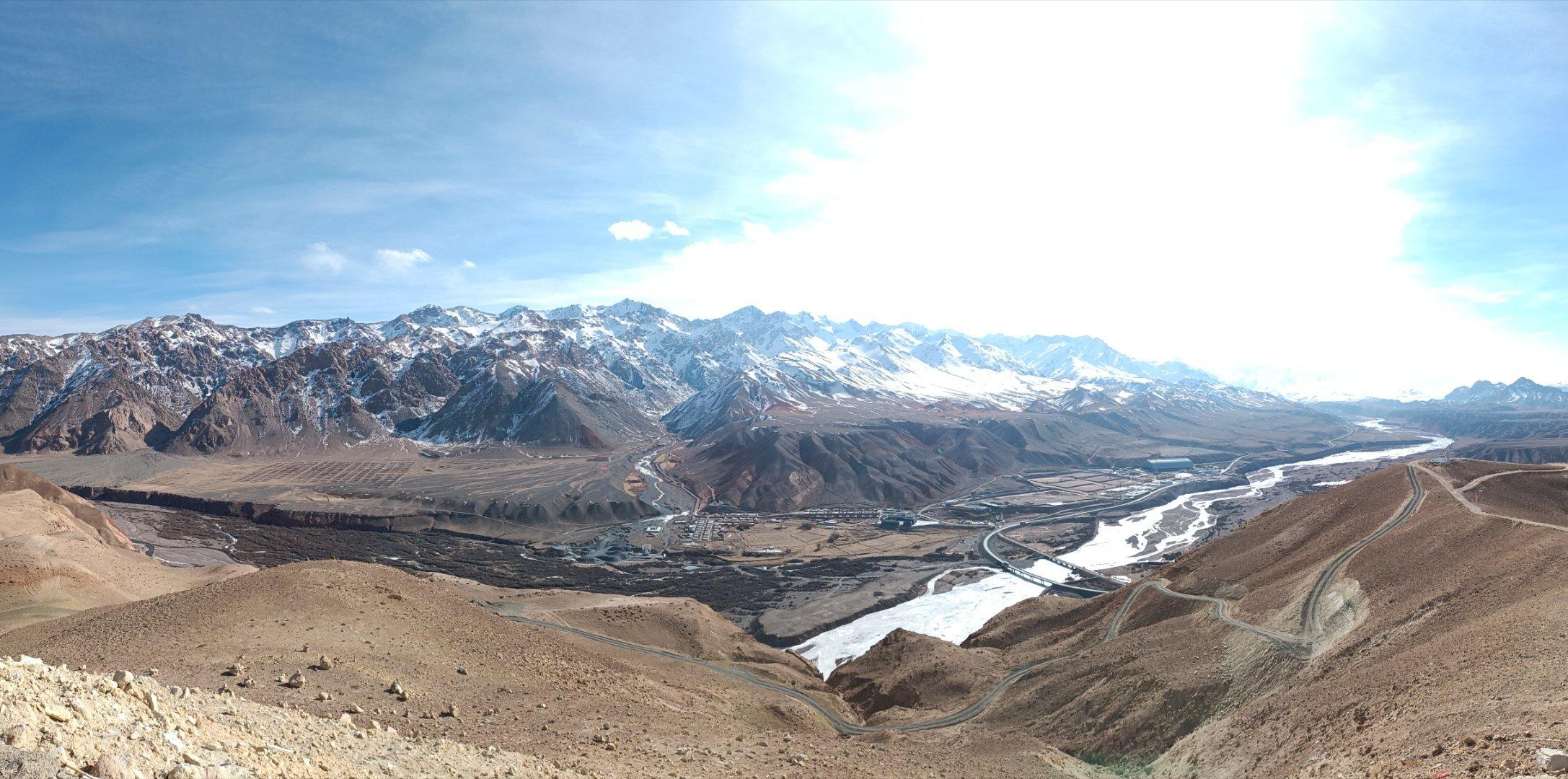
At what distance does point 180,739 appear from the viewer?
15.8 m

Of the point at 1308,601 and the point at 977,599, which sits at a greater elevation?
the point at 1308,601

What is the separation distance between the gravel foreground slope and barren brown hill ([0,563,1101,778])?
3.59 meters

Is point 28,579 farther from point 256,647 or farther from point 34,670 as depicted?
point 34,670

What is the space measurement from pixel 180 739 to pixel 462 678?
752 inches

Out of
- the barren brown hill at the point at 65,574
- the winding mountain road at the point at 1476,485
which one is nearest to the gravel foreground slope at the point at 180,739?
the barren brown hill at the point at 65,574

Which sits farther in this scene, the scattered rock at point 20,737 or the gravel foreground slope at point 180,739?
the gravel foreground slope at point 180,739

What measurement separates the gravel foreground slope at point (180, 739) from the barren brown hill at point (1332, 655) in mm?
31678

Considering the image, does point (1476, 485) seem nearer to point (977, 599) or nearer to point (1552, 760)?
point (1552, 760)

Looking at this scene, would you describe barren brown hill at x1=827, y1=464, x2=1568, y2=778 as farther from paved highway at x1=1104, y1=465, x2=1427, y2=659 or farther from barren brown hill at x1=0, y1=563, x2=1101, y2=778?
barren brown hill at x1=0, y1=563, x2=1101, y2=778

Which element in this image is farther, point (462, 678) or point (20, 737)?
point (462, 678)

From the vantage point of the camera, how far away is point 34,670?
16.4 m

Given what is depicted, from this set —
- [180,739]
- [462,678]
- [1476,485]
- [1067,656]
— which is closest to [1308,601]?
[1067,656]

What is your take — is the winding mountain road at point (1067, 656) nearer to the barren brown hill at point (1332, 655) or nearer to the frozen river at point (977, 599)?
the barren brown hill at point (1332, 655)

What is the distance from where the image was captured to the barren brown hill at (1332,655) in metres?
26.1
